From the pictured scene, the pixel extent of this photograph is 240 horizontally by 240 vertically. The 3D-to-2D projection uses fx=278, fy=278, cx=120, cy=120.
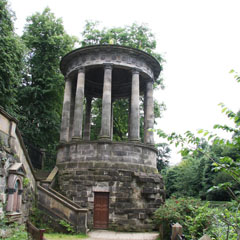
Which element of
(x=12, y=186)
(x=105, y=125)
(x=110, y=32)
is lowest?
(x=12, y=186)

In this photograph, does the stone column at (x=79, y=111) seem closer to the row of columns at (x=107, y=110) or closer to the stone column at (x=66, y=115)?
the row of columns at (x=107, y=110)

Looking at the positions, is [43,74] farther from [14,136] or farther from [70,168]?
[14,136]

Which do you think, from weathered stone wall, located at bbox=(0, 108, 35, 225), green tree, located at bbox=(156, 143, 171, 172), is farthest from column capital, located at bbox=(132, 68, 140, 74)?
green tree, located at bbox=(156, 143, 171, 172)

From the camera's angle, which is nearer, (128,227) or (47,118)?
(128,227)

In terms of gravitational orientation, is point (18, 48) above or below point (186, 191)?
above

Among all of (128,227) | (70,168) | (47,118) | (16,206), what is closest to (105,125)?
(70,168)

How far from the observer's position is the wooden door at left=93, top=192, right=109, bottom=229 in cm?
1402

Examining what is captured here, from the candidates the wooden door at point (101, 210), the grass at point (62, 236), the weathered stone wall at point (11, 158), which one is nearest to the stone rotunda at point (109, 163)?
the wooden door at point (101, 210)

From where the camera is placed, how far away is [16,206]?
10.4 meters

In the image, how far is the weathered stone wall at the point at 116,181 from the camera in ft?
46.0

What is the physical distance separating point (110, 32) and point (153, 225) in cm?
1898

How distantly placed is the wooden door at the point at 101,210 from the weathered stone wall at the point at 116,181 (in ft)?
0.69

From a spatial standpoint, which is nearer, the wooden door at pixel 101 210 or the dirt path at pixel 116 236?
the dirt path at pixel 116 236

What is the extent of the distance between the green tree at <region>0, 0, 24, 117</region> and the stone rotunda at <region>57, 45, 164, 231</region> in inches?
125
